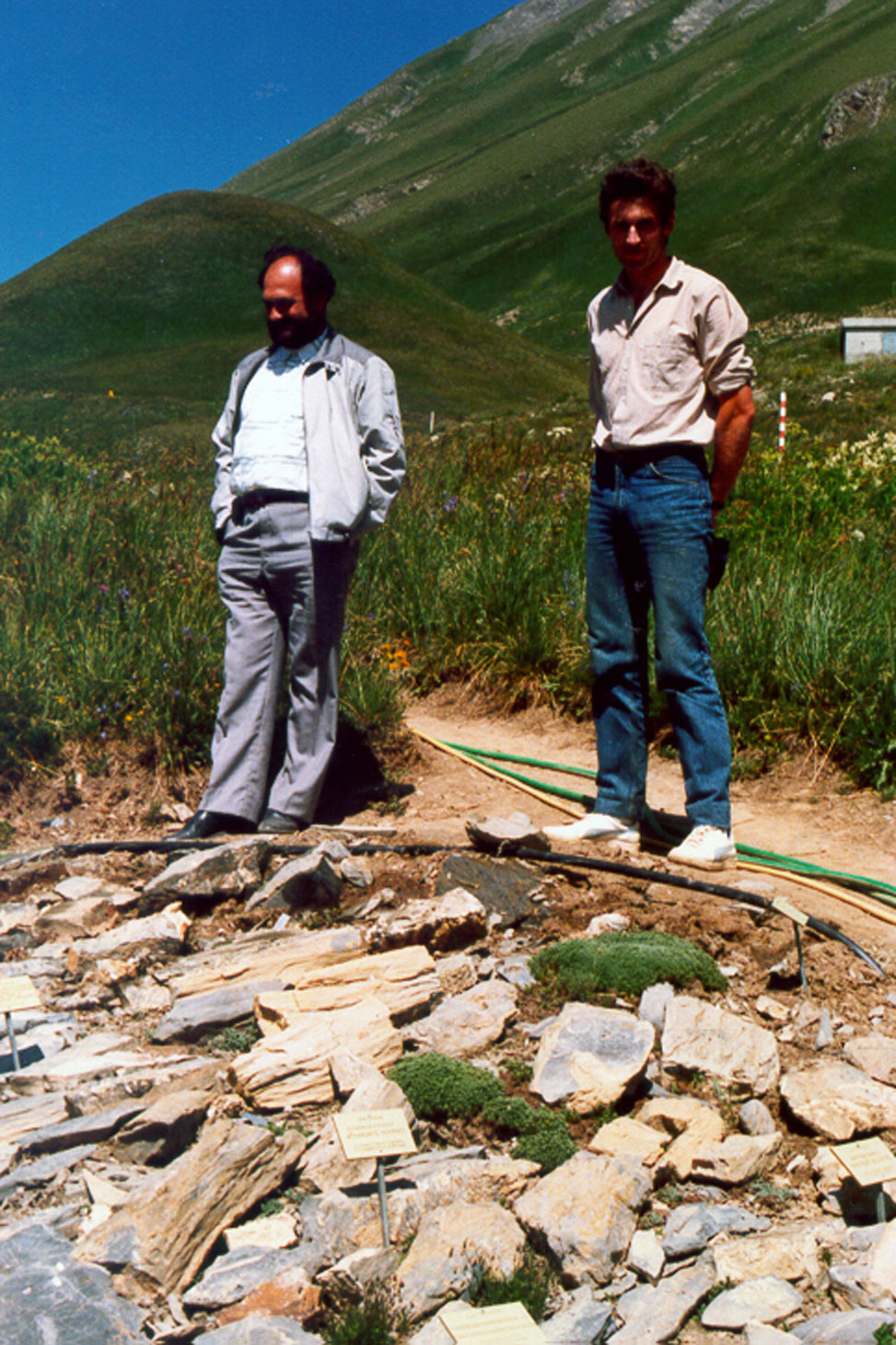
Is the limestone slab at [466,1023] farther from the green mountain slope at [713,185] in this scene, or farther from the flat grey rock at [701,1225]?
the green mountain slope at [713,185]

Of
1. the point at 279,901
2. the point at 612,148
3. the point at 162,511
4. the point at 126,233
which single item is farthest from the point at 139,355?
the point at 612,148

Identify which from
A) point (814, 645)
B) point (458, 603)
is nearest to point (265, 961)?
point (814, 645)

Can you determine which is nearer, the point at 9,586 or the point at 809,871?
the point at 809,871

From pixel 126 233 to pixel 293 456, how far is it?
301 feet

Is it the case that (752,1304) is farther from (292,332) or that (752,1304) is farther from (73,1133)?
(292,332)

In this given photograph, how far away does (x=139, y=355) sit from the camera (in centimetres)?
7181

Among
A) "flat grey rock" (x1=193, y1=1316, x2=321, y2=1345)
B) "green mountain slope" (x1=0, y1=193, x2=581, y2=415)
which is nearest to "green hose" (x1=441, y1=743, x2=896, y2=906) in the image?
"flat grey rock" (x1=193, y1=1316, x2=321, y2=1345)

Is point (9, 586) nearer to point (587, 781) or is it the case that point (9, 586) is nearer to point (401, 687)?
point (401, 687)

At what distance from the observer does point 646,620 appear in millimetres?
4473

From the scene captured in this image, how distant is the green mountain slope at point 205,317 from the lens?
222 ft

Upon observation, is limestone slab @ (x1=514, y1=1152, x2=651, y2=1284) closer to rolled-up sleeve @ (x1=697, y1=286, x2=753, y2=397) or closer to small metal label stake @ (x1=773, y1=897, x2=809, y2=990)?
small metal label stake @ (x1=773, y1=897, x2=809, y2=990)

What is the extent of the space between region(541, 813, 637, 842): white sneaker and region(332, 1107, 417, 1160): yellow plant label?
7.47 feet

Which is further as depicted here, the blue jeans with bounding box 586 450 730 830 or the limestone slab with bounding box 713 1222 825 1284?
the blue jeans with bounding box 586 450 730 830

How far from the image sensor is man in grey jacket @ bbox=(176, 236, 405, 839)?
14.5 ft
